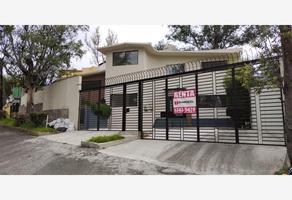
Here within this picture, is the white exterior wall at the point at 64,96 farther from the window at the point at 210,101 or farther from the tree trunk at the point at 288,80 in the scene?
the tree trunk at the point at 288,80

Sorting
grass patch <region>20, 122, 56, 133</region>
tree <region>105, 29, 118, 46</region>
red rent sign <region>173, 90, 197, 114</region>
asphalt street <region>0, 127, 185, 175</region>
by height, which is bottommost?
asphalt street <region>0, 127, 185, 175</region>

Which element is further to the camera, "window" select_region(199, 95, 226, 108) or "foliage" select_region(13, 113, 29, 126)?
"foliage" select_region(13, 113, 29, 126)

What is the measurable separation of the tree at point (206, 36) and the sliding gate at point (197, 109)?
47.6 feet

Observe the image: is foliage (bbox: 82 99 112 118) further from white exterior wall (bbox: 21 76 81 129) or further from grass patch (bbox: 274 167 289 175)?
grass patch (bbox: 274 167 289 175)

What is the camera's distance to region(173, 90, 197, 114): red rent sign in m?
7.70

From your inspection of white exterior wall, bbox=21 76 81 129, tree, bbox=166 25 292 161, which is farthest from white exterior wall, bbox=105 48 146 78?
tree, bbox=166 25 292 161

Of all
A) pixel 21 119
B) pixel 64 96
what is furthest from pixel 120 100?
pixel 21 119

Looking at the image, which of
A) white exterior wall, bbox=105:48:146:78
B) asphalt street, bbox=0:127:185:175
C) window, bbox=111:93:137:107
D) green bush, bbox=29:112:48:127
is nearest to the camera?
asphalt street, bbox=0:127:185:175

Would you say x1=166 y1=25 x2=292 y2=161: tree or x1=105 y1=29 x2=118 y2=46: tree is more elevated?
x1=105 y1=29 x2=118 y2=46: tree

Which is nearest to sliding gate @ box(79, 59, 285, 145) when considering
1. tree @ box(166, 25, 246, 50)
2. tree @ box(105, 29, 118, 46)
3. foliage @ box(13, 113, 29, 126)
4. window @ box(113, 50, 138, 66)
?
window @ box(113, 50, 138, 66)

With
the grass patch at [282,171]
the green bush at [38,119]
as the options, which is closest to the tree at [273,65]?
the grass patch at [282,171]

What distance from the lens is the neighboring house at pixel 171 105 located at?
22.9 feet

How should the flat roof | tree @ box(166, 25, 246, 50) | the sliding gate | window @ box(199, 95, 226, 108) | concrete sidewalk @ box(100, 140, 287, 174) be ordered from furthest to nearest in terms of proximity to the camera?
1. tree @ box(166, 25, 246, 50)
2. the flat roof
3. window @ box(199, 95, 226, 108)
4. the sliding gate
5. concrete sidewalk @ box(100, 140, 287, 174)

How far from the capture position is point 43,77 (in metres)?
15.0
